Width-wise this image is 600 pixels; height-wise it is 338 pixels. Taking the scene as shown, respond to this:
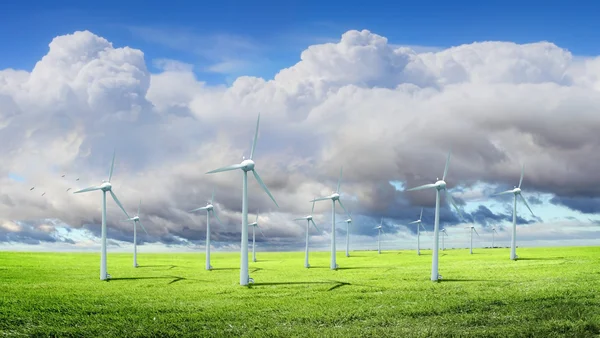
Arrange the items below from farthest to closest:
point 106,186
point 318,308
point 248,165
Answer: point 106,186 → point 248,165 → point 318,308

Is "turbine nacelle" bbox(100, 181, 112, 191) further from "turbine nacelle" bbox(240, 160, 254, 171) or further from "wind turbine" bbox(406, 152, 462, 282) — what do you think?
"wind turbine" bbox(406, 152, 462, 282)

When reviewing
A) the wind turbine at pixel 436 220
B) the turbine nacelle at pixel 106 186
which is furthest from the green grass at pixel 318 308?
the turbine nacelle at pixel 106 186

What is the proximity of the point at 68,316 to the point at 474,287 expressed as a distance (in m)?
34.3

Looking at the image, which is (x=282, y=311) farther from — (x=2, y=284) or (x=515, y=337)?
(x=2, y=284)

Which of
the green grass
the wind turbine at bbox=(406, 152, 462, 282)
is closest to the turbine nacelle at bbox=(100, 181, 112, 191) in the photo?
the green grass

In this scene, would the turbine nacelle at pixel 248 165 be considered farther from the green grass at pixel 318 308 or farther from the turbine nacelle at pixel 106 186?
the turbine nacelle at pixel 106 186

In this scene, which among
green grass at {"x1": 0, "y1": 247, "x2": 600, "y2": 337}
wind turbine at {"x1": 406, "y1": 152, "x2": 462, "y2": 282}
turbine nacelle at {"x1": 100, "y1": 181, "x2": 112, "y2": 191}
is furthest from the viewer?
turbine nacelle at {"x1": 100, "y1": 181, "x2": 112, "y2": 191}

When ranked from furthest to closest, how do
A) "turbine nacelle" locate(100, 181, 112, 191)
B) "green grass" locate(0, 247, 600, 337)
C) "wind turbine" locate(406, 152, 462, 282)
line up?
1. "turbine nacelle" locate(100, 181, 112, 191)
2. "wind turbine" locate(406, 152, 462, 282)
3. "green grass" locate(0, 247, 600, 337)

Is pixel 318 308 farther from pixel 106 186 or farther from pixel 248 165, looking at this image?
pixel 106 186

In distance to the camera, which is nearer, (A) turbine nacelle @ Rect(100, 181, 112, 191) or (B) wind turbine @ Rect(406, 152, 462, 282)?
(B) wind turbine @ Rect(406, 152, 462, 282)

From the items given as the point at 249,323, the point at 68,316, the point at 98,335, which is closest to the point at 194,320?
the point at 249,323

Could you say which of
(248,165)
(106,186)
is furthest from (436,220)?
(106,186)

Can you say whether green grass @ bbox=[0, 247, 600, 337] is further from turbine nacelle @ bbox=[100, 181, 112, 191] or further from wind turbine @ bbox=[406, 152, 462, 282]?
turbine nacelle @ bbox=[100, 181, 112, 191]

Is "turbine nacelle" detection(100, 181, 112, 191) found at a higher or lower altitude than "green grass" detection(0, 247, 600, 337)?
higher
